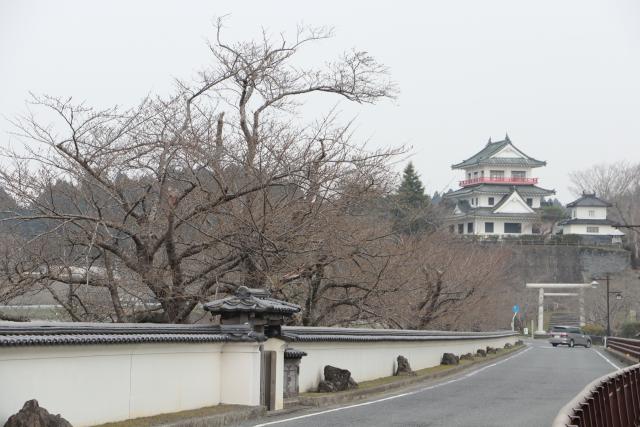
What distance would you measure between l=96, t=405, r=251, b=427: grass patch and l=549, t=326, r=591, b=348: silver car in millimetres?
50686

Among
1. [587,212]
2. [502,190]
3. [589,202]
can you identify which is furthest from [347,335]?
[587,212]

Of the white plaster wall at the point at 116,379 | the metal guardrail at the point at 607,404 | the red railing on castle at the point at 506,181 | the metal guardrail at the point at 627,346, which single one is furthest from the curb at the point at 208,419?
the red railing on castle at the point at 506,181

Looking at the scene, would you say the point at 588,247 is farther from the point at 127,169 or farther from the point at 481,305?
the point at 127,169

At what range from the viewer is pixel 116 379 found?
1156cm

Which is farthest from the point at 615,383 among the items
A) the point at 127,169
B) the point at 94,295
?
the point at 94,295

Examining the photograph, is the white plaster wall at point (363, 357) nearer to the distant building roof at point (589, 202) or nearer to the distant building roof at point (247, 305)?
the distant building roof at point (247, 305)

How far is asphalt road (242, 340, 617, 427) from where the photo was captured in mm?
13438

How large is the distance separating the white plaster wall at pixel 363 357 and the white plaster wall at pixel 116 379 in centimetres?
308

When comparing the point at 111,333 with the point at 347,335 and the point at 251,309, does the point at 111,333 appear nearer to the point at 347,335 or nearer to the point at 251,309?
the point at 251,309

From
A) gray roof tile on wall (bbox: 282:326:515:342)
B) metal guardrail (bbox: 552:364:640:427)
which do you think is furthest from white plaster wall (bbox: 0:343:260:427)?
metal guardrail (bbox: 552:364:640:427)

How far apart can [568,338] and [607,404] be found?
54.5m

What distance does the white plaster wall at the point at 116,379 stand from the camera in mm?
9875

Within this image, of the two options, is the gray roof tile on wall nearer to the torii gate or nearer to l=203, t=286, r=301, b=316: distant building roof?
l=203, t=286, r=301, b=316: distant building roof

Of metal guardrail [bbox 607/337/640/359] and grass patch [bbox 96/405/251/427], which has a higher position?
grass patch [bbox 96/405/251/427]
